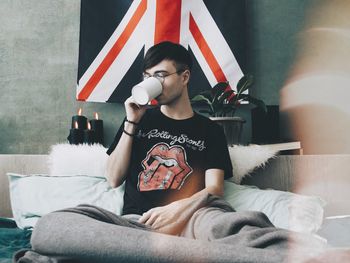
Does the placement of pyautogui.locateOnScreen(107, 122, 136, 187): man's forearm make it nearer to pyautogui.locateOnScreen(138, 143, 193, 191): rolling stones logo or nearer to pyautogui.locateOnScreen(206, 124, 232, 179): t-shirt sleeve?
pyautogui.locateOnScreen(138, 143, 193, 191): rolling stones logo

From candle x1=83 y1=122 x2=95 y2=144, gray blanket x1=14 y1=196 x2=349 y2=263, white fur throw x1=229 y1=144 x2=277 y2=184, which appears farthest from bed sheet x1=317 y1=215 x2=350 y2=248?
candle x1=83 y1=122 x2=95 y2=144

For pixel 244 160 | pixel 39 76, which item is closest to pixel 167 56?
pixel 244 160

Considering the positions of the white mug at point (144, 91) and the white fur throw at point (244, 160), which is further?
the white fur throw at point (244, 160)

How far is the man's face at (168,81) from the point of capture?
1.44 m

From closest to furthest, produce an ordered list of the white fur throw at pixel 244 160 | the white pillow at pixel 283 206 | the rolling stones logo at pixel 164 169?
1. the white pillow at pixel 283 206
2. the rolling stones logo at pixel 164 169
3. the white fur throw at pixel 244 160

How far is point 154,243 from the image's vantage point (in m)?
0.68

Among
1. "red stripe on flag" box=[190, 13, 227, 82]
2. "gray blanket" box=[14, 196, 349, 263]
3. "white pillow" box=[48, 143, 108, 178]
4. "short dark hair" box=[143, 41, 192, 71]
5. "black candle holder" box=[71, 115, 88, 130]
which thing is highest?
"red stripe on flag" box=[190, 13, 227, 82]

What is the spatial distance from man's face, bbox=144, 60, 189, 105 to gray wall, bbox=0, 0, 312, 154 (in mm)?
670

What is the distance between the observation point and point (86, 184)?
1.50 metres

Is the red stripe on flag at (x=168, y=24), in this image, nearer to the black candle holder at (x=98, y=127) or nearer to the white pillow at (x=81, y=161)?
the black candle holder at (x=98, y=127)

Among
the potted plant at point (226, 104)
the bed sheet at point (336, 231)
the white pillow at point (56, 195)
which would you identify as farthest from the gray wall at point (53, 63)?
the bed sheet at point (336, 231)

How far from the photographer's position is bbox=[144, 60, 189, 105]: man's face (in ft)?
4.71

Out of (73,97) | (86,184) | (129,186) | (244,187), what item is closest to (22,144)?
(73,97)

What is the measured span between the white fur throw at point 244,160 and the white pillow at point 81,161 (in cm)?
53
